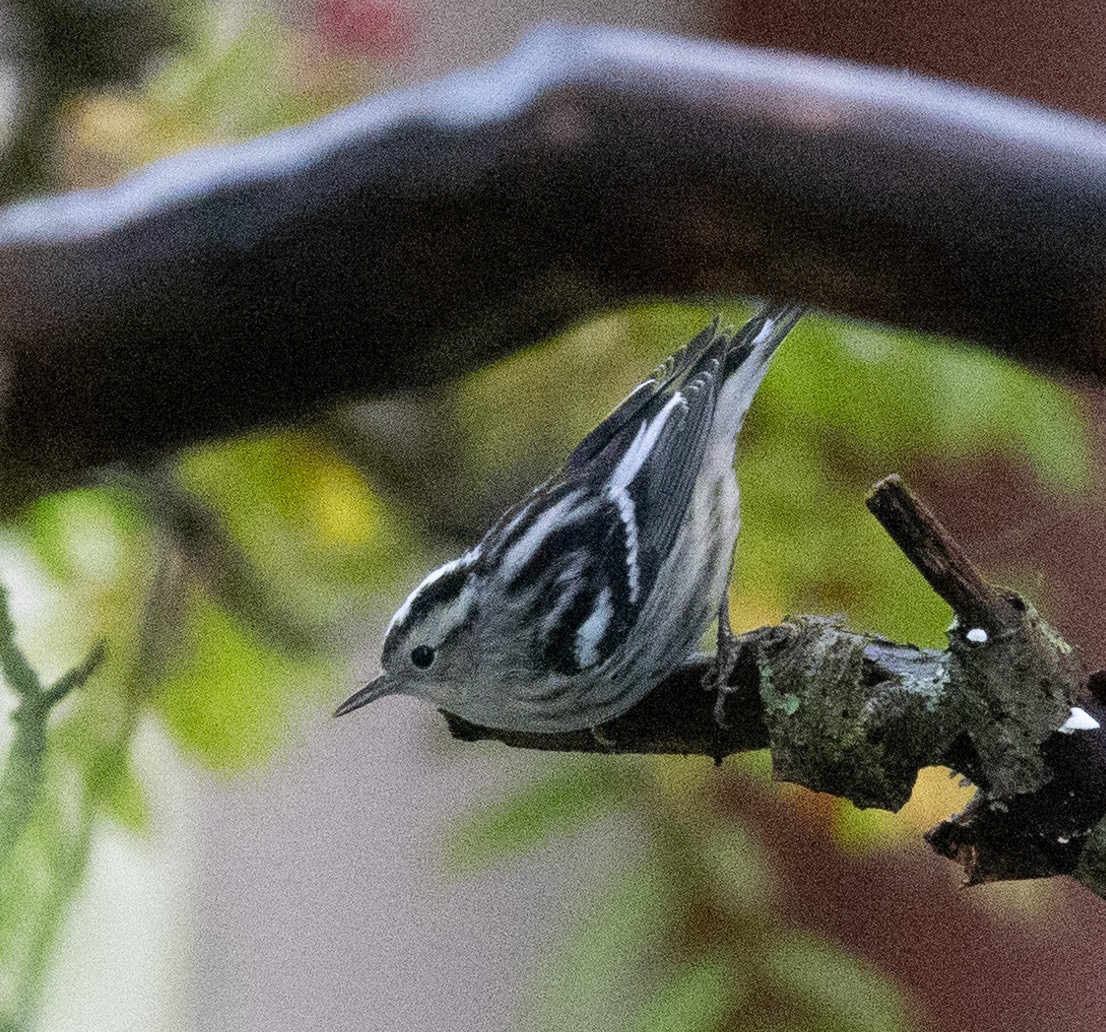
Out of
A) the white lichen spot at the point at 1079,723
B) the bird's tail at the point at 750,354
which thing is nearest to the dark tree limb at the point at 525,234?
the bird's tail at the point at 750,354

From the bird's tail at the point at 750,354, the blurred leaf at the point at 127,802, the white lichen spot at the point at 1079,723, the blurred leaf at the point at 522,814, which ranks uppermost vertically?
the blurred leaf at the point at 127,802

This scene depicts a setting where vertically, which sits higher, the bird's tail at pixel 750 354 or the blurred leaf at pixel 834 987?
the bird's tail at pixel 750 354

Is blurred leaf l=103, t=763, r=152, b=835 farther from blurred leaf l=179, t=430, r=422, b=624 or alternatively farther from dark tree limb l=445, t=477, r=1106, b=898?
dark tree limb l=445, t=477, r=1106, b=898

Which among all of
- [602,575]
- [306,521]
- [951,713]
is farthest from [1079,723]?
[306,521]

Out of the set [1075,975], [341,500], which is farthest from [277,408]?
[1075,975]

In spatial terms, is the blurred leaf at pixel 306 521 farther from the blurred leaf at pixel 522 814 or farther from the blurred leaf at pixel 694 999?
the blurred leaf at pixel 694 999

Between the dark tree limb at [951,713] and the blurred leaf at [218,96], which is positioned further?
the blurred leaf at [218,96]

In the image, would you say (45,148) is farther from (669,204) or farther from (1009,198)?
(1009,198)

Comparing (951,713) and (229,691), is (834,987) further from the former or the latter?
(229,691)
